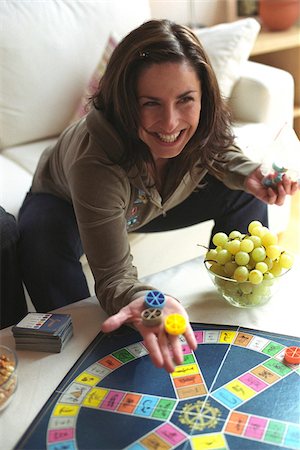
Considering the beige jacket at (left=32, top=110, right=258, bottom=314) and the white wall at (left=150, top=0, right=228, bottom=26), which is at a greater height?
the beige jacket at (left=32, top=110, right=258, bottom=314)

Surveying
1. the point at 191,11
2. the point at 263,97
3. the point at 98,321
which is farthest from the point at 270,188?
the point at 191,11

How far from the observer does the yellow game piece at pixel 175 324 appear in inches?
39.8

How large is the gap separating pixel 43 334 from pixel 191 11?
219 centimetres

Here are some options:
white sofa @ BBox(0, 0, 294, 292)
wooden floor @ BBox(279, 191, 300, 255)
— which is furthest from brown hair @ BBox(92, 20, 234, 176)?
wooden floor @ BBox(279, 191, 300, 255)

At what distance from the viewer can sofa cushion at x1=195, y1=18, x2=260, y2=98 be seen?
2139 mm

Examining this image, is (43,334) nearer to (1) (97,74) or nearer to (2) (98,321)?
(2) (98,321)

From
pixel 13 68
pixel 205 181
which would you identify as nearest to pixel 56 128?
pixel 13 68

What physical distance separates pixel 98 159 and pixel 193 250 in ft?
2.76

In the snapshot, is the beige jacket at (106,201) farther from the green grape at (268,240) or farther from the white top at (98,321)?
the green grape at (268,240)

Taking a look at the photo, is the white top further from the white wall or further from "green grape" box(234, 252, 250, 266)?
the white wall

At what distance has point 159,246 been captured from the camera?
6.47ft

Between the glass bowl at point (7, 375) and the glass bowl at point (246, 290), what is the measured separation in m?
0.45

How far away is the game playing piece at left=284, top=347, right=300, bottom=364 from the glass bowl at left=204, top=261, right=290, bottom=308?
148 mm

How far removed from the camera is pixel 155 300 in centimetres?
108
